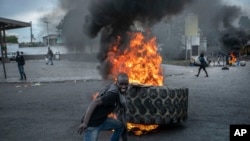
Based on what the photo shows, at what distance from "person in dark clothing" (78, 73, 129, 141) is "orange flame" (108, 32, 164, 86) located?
3.38m

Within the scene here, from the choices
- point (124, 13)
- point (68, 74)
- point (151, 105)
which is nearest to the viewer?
point (151, 105)

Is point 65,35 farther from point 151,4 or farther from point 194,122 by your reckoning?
point 194,122

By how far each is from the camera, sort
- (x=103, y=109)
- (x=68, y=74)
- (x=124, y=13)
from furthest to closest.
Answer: (x=68, y=74) < (x=124, y=13) < (x=103, y=109)

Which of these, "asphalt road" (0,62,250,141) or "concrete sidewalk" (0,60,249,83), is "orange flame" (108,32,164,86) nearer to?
"asphalt road" (0,62,250,141)

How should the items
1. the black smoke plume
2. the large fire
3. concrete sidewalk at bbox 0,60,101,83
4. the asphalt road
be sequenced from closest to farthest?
the asphalt road → the large fire → the black smoke plume → concrete sidewalk at bbox 0,60,101,83

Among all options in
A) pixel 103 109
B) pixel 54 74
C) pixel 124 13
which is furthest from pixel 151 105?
pixel 54 74

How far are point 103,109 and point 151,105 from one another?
7.74 feet

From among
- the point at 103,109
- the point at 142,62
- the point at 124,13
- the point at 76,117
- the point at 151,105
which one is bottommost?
the point at 76,117

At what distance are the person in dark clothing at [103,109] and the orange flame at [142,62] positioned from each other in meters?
3.38

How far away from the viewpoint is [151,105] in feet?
22.0

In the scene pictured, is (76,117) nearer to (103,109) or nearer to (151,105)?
(151,105)

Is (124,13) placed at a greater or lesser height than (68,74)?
greater

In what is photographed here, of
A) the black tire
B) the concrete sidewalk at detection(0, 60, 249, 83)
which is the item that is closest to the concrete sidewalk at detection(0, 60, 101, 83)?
the concrete sidewalk at detection(0, 60, 249, 83)

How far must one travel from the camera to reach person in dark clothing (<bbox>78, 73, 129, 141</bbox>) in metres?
4.38
